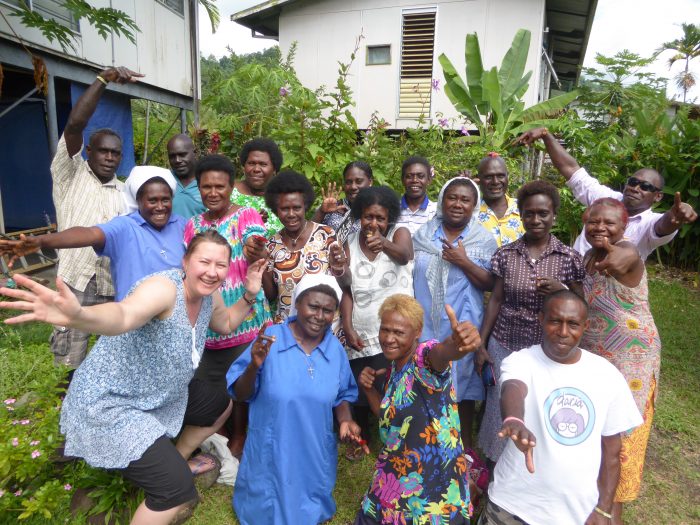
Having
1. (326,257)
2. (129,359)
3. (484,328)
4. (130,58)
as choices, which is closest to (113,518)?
(129,359)

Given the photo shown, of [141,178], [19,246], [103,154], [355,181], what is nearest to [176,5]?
[103,154]

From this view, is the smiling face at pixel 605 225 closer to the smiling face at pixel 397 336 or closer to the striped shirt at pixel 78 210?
the smiling face at pixel 397 336

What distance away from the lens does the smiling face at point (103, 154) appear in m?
3.43

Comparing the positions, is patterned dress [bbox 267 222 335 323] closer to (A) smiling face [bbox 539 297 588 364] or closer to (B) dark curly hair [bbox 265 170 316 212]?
(B) dark curly hair [bbox 265 170 316 212]

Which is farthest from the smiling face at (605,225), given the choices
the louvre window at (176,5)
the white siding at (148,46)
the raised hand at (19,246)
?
the louvre window at (176,5)

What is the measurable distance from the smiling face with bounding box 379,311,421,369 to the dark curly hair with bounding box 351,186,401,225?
3.58 ft

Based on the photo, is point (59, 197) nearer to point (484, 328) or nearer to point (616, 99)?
point (484, 328)

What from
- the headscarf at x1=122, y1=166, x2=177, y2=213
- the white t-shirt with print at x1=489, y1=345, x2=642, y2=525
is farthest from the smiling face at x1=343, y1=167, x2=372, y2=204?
the white t-shirt with print at x1=489, y1=345, x2=642, y2=525

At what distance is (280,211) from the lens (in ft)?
10.9

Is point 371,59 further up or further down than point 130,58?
further up

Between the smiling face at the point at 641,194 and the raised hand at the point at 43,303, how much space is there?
127 inches

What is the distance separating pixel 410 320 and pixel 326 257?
101 centimetres

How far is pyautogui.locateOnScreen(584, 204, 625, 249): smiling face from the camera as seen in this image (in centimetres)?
258

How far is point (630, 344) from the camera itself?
2.66m
